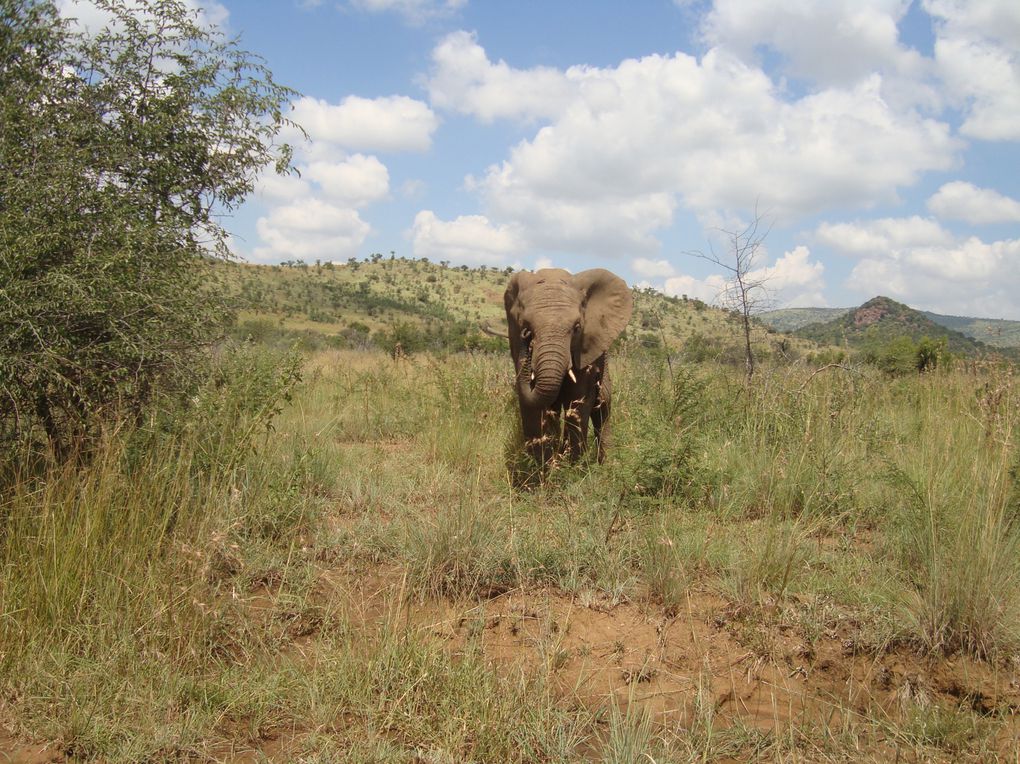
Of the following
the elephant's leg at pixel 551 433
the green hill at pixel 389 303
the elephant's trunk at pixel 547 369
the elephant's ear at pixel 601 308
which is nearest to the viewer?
the elephant's trunk at pixel 547 369

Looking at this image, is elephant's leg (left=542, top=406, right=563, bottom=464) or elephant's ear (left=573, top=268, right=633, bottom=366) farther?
elephant's ear (left=573, top=268, right=633, bottom=366)

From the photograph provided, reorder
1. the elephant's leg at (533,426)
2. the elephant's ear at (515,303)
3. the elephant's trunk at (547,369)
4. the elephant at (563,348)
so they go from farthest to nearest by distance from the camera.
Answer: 1. the elephant's ear at (515,303)
2. the elephant's leg at (533,426)
3. the elephant at (563,348)
4. the elephant's trunk at (547,369)

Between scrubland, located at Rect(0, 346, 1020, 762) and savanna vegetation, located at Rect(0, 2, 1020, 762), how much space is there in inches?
0.7

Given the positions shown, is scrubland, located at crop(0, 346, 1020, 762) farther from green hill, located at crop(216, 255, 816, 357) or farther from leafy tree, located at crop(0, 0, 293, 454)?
green hill, located at crop(216, 255, 816, 357)

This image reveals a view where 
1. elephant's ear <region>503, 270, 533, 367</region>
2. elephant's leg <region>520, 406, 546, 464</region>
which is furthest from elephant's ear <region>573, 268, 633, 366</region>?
elephant's leg <region>520, 406, 546, 464</region>

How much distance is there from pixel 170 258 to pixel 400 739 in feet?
13.1

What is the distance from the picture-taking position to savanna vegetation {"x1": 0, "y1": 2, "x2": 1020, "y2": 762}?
2.94m

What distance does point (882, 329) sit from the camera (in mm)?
17578

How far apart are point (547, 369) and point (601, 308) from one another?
1342 mm

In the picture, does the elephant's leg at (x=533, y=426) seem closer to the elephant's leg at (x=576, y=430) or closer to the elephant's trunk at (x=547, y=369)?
the elephant's trunk at (x=547, y=369)

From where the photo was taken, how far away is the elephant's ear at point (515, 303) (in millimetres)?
7242

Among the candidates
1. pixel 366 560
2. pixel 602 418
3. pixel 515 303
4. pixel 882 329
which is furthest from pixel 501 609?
pixel 882 329

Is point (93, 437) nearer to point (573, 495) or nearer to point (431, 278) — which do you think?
point (573, 495)

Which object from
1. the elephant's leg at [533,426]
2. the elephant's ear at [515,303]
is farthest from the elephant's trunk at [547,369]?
the elephant's ear at [515,303]
